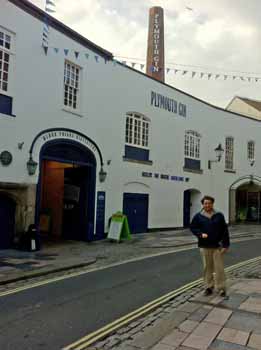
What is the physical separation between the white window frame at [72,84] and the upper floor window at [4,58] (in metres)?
2.64

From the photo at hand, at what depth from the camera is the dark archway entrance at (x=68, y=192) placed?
50.4 ft

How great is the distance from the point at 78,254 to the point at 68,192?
497 centimetres

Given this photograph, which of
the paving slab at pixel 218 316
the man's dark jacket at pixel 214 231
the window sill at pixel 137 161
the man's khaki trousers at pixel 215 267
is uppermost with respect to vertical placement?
the window sill at pixel 137 161

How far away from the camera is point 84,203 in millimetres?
16469

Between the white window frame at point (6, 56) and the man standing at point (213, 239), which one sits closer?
the man standing at point (213, 239)

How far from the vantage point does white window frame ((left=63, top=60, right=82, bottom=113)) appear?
1516cm

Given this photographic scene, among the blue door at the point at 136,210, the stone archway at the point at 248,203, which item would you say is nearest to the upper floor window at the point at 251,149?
the stone archway at the point at 248,203

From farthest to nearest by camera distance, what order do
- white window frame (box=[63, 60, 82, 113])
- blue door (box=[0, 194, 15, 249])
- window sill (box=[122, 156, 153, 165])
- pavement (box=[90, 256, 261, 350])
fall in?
window sill (box=[122, 156, 153, 165]), white window frame (box=[63, 60, 82, 113]), blue door (box=[0, 194, 15, 249]), pavement (box=[90, 256, 261, 350])

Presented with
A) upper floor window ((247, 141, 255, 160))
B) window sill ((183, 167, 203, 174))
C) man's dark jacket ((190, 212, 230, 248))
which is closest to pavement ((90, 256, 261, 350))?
man's dark jacket ((190, 212, 230, 248))

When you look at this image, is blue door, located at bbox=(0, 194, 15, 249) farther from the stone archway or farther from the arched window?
the stone archway

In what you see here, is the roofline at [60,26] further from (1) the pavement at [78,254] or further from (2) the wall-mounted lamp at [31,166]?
(1) the pavement at [78,254]

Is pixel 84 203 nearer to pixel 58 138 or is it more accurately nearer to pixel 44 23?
pixel 58 138

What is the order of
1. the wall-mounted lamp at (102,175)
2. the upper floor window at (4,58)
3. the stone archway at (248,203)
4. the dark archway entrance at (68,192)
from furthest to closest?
the stone archway at (248,203) < the wall-mounted lamp at (102,175) < the dark archway entrance at (68,192) < the upper floor window at (4,58)

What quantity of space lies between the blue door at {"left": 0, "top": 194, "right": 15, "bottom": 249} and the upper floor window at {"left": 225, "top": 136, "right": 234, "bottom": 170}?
16978 mm
